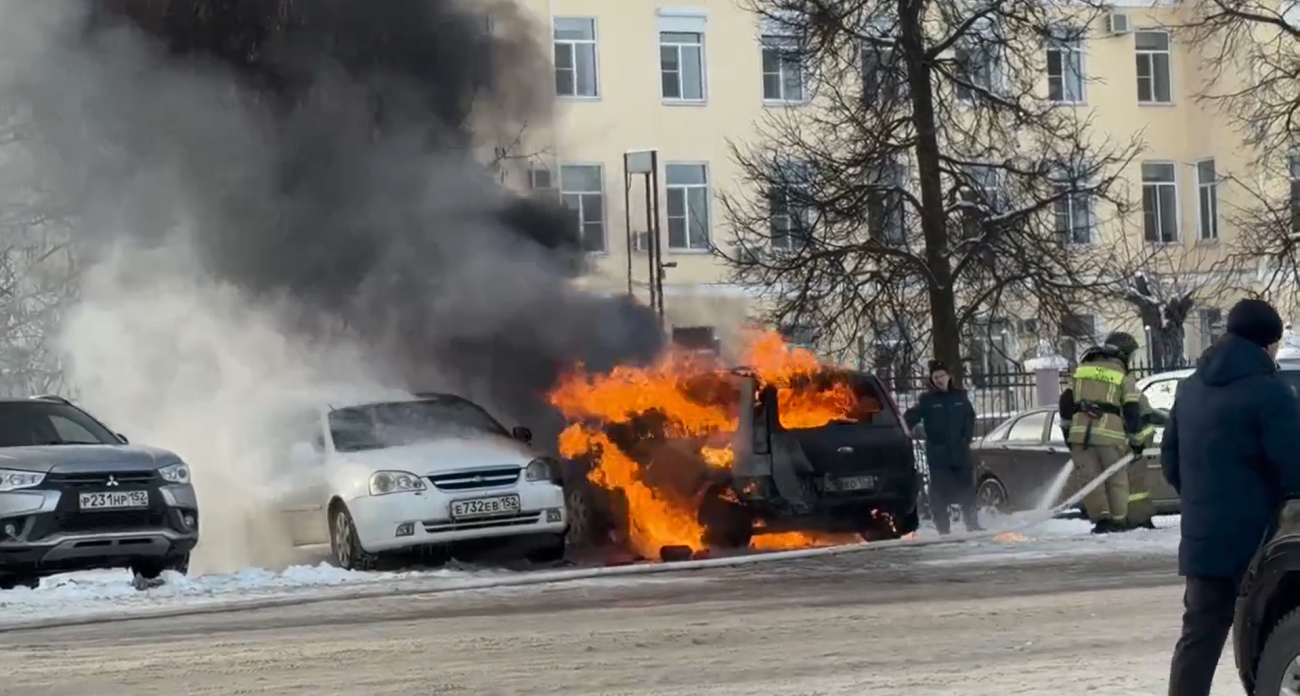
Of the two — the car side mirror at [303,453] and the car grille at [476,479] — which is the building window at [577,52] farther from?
the car grille at [476,479]

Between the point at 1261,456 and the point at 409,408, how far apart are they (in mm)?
10549

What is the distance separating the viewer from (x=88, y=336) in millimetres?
25156

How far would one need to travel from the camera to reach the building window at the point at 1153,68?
140 ft

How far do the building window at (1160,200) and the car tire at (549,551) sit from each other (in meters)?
30.1

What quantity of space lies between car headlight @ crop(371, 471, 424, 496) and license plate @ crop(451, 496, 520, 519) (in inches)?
13.4

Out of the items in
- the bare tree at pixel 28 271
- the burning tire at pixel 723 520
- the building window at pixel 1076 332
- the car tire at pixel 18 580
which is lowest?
the car tire at pixel 18 580

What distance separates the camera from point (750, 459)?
1502 centimetres

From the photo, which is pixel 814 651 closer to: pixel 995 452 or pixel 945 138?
pixel 995 452

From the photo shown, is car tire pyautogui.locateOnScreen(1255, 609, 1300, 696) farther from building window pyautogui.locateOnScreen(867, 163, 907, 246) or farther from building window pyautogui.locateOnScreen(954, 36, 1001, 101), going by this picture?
building window pyautogui.locateOnScreen(954, 36, 1001, 101)

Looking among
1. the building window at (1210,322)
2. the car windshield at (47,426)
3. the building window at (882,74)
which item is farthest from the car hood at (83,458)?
the building window at (1210,322)

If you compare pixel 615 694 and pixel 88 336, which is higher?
pixel 88 336

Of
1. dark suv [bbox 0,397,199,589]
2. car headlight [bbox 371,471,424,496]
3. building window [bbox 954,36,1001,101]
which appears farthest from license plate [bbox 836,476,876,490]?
building window [bbox 954,36,1001,101]

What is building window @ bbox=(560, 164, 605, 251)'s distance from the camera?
72.2 ft

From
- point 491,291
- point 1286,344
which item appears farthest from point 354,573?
point 1286,344
